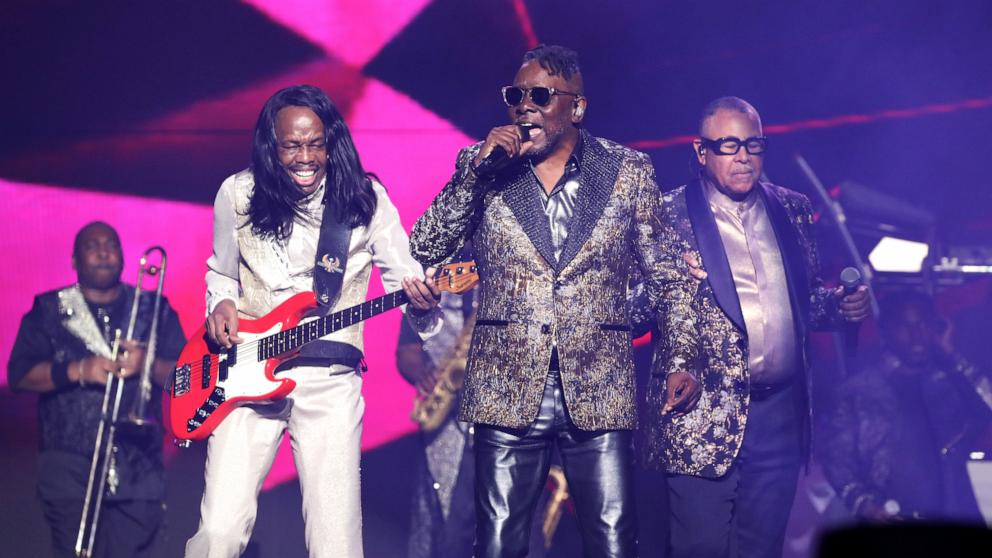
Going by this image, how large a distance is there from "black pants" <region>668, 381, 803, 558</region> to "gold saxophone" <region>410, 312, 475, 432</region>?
6.88 feet

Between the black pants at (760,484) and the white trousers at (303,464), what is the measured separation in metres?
1.33

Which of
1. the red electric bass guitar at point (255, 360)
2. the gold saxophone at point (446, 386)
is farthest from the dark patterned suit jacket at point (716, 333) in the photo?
the gold saxophone at point (446, 386)

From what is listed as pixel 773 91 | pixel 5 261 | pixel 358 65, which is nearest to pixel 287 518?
pixel 5 261

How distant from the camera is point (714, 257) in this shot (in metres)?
4.75

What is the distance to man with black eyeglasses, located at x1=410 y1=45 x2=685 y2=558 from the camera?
3.71 meters

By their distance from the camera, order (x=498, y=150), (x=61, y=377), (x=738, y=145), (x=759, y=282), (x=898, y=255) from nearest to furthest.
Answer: (x=498, y=150) → (x=759, y=282) → (x=738, y=145) → (x=61, y=377) → (x=898, y=255)

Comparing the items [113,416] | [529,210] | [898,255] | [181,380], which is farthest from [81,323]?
[898,255]

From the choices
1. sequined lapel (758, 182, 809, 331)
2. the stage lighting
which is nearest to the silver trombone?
sequined lapel (758, 182, 809, 331)

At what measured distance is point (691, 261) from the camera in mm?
4680

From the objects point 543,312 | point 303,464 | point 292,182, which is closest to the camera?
point 543,312

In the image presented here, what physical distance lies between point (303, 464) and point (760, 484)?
1910mm

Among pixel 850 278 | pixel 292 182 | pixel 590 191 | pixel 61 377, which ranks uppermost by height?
pixel 292 182

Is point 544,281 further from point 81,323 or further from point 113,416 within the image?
point 81,323

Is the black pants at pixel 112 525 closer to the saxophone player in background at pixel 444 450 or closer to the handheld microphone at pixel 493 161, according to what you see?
the saxophone player in background at pixel 444 450
